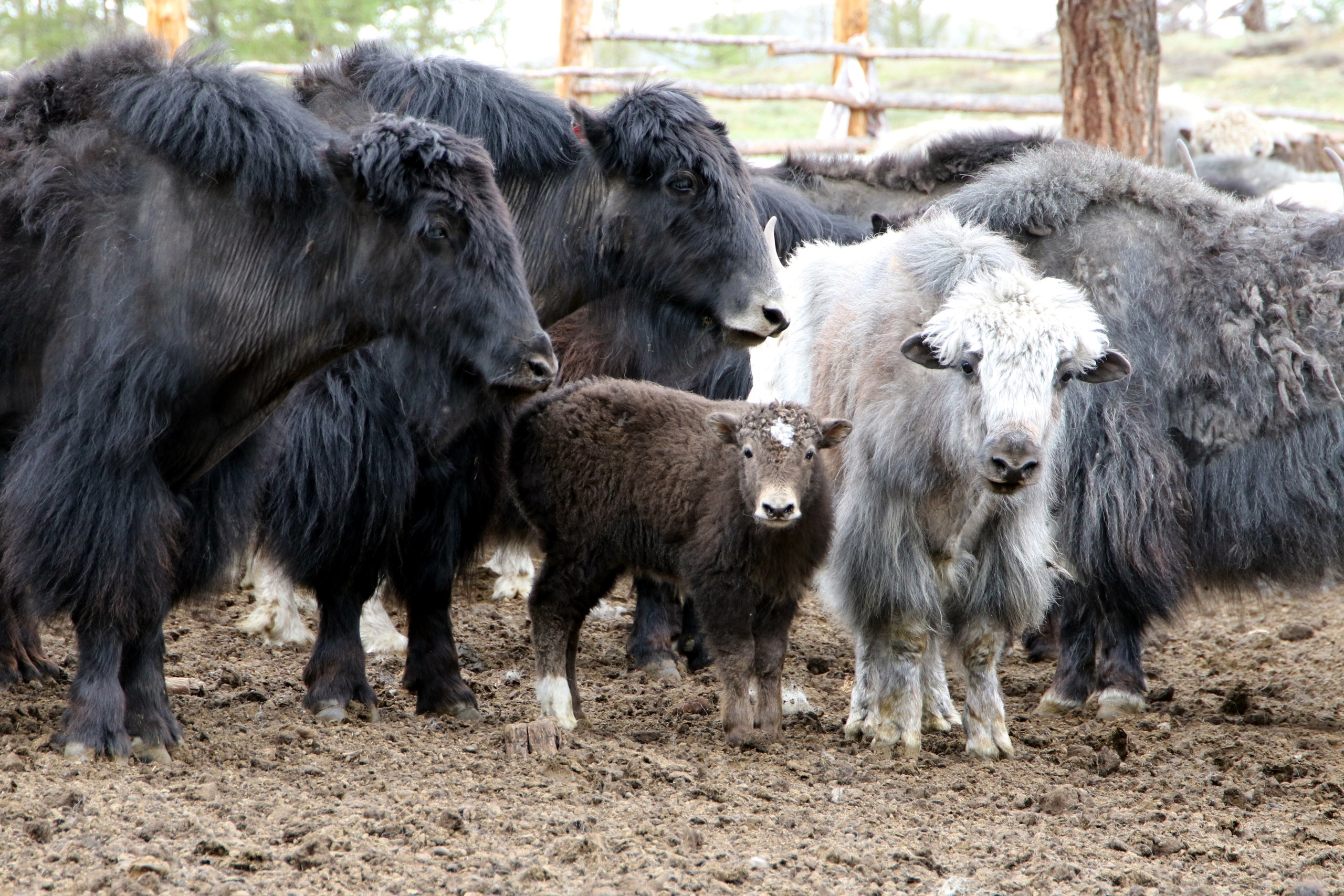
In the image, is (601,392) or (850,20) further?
(850,20)

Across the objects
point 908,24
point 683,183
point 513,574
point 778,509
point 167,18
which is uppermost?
point 908,24

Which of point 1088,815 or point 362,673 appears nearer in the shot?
point 1088,815

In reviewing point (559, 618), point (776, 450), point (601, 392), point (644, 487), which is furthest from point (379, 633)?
point (776, 450)

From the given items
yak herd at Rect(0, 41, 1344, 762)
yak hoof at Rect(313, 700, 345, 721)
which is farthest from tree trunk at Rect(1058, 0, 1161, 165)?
yak hoof at Rect(313, 700, 345, 721)

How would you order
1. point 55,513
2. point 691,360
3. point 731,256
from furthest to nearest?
point 691,360 → point 731,256 → point 55,513

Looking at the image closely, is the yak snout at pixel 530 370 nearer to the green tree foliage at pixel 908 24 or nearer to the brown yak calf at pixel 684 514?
the brown yak calf at pixel 684 514

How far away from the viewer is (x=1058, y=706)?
549 centimetres

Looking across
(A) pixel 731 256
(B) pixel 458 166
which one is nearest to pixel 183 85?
(B) pixel 458 166

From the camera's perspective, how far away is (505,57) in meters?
22.1

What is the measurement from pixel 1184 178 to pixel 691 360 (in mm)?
2372

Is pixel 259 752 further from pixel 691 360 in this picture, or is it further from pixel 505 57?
pixel 505 57

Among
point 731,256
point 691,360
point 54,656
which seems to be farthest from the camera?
point 54,656

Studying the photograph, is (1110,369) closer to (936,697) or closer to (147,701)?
(936,697)

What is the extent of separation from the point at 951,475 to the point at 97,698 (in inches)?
110
